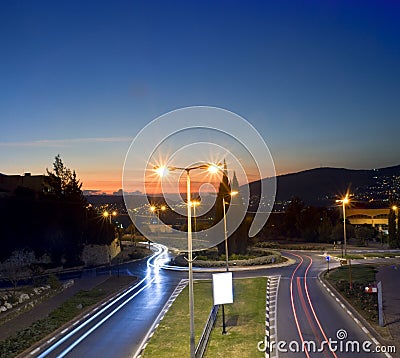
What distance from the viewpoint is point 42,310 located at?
28.5m

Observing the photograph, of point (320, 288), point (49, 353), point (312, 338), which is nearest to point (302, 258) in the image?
point (320, 288)

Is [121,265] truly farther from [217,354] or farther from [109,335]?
[217,354]

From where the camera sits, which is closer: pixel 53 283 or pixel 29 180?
pixel 53 283

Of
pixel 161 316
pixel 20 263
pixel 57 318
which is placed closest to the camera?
pixel 57 318

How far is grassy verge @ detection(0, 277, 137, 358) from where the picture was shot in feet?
67.5

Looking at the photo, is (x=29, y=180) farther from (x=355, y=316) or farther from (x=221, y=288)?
(x=355, y=316)

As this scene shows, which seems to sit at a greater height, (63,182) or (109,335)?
(63,182)

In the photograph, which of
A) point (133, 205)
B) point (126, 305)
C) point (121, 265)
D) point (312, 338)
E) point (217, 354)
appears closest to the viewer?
point (217, 354)

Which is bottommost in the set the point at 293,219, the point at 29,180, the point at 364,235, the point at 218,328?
the point at 218,328

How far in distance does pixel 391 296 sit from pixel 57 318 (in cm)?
2095

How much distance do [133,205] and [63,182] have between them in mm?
Answer: 39336

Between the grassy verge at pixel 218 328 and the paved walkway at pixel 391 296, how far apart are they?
631 centimetres

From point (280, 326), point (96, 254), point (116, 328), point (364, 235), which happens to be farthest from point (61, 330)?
point (364, 235)

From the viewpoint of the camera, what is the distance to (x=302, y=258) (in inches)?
2165
